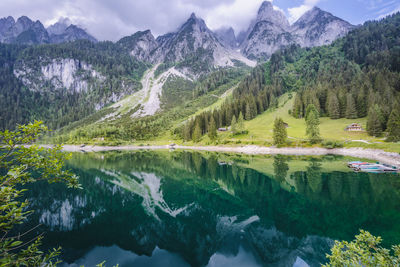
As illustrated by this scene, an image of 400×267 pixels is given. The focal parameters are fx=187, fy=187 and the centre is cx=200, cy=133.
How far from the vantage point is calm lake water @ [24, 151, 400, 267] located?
698 inches

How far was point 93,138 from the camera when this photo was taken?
15325cm

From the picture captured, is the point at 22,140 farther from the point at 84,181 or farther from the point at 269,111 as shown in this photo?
the point at 269,111

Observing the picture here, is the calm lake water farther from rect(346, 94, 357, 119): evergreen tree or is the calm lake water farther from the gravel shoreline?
rect(346, 94, 357, 119): evergreen tree

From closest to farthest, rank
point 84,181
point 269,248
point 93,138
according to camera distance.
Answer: point 269,248, point 84,181, point 93,138

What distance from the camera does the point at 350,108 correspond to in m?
101

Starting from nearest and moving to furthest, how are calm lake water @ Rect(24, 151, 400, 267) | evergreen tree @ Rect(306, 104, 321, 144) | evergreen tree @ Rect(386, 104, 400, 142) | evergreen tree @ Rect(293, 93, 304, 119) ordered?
calm lake water @ Rect(24, 151, 400, 267)
evergreen tree @ Rect(386, 104, 400, 142)
evergreen tree @ Rect(306, 104, 321, 144)
evergreen tree @ Rect(293, 93, 304, 119)

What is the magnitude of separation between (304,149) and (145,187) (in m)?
64.8

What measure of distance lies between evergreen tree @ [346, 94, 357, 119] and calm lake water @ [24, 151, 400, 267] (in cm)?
7617

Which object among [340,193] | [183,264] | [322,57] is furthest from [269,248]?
[322,57]

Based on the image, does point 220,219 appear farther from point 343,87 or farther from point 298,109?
point 343,87

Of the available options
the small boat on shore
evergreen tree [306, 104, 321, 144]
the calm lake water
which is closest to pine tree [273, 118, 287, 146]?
evergreen tree [306, 104, 321, 144]

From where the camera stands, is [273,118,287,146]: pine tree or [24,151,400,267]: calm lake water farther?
[273,118,287,146]: pine tree

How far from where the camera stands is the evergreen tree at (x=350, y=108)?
3947 inches

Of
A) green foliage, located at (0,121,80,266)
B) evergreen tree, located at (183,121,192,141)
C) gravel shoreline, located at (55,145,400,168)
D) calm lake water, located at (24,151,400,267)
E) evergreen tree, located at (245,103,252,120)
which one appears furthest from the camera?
evergreen tree, located at (245,103,252,120)
